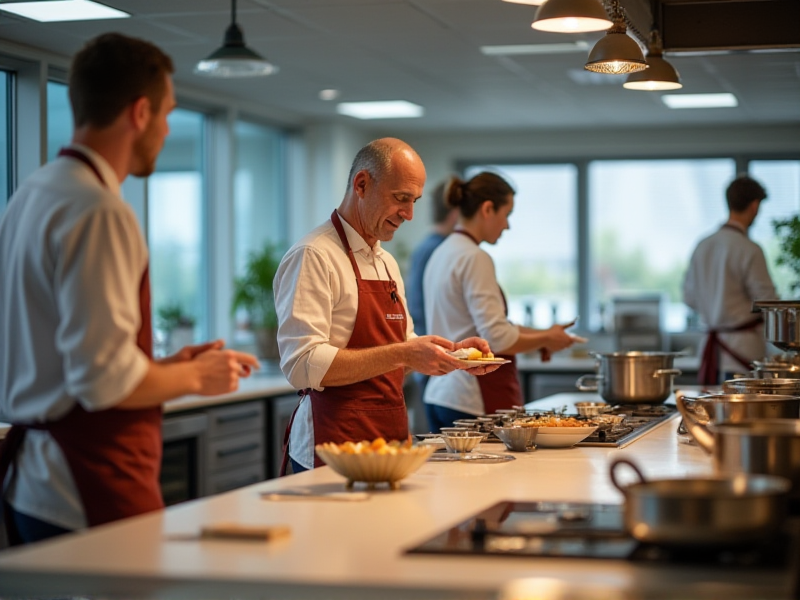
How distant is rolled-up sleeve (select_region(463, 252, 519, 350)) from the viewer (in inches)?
163

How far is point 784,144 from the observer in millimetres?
9484

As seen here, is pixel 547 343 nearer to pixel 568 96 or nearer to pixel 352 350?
pixel 352 350

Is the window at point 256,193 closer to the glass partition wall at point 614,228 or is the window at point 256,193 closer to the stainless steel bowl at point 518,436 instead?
the glass partition wall at point 614,228

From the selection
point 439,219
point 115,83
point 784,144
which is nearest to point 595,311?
point 784,144

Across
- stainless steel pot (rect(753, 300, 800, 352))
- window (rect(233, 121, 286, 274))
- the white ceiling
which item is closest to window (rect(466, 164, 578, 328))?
the white ceiling

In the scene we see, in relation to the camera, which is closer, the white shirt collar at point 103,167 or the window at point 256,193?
the white shirt collar at point 103,167

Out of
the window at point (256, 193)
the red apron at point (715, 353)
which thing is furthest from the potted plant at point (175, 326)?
the red apron at point (715, 353)

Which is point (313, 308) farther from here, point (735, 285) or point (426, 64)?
point (426, 64)

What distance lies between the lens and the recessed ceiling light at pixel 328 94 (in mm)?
7656

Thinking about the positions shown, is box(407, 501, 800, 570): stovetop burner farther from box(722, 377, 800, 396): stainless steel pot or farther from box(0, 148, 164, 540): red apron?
box(722, 377, 800, 396): stainless steel pot

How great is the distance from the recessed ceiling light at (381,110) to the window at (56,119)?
2.46 m

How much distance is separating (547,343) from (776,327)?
842 millimetres

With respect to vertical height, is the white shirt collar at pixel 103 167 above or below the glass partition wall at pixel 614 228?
below

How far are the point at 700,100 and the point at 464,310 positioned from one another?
4502mm
